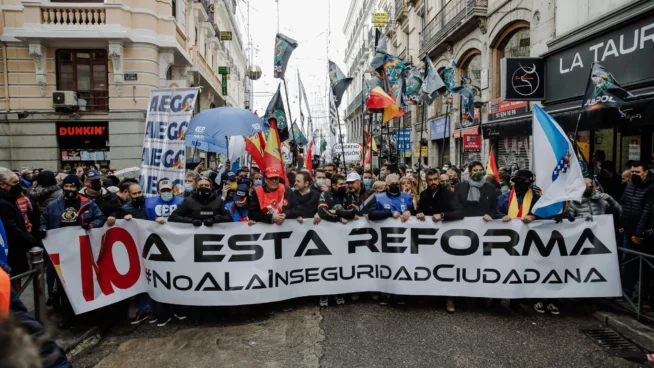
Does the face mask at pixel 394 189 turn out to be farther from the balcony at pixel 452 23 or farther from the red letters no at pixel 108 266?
the balcony at pixel 452 23

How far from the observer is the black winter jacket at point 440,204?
18.9 ft

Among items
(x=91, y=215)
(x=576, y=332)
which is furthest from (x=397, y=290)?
(x=91, y=215)

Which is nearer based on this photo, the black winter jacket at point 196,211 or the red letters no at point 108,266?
the red letters no at point 108,266

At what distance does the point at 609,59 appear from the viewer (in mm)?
9500

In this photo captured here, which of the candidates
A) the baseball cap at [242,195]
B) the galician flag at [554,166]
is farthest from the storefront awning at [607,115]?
the baseball cap at [242,195]

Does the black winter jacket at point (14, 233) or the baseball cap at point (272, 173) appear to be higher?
the baseball cap at point (272, 173)

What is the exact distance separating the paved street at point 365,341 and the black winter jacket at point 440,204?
1.28m

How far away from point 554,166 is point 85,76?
17053mm

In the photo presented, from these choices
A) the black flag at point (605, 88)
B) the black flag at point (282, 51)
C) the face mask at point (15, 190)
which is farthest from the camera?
the black flag at point (282, 51)

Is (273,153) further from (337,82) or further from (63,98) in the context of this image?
(63,98)

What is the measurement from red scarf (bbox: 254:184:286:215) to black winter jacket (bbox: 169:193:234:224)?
1.56ft

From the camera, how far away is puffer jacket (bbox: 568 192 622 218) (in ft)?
19.2

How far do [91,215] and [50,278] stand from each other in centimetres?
99

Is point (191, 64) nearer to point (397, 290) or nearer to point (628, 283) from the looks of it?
point (397, 290)
